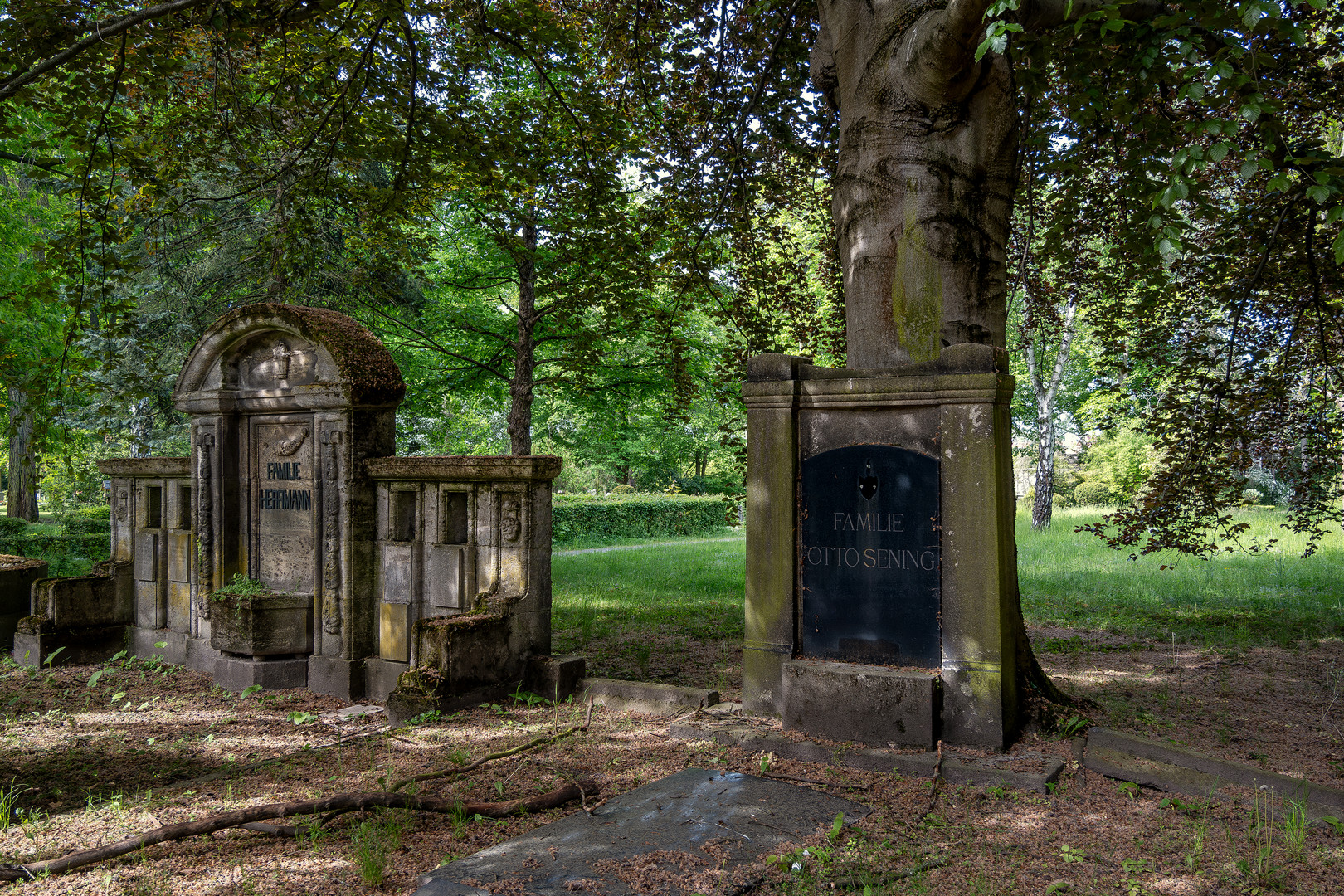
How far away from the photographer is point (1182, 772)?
416 centimetres

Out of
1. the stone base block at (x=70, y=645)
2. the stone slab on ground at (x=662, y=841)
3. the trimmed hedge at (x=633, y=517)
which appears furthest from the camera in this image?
the trimmed hedge at (x=633, y=517)

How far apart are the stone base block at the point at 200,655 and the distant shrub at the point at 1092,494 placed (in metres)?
34.6

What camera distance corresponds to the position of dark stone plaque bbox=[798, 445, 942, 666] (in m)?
4.82

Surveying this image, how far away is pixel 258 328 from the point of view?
744cm

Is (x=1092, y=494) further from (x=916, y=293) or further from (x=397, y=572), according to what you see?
(x=397, y=572)

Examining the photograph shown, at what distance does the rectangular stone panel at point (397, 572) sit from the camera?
6781mm

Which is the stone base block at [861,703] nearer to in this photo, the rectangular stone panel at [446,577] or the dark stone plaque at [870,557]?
the dark stone plaque at [870,557]

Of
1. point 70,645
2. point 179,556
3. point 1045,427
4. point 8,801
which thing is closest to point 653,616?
point 179,556

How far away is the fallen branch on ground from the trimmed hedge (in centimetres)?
1984

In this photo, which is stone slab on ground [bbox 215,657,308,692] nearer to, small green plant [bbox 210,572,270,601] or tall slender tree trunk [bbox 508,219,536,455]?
small green plant [bbox 210,572,270,601]

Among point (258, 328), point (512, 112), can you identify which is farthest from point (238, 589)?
point (512, 112)

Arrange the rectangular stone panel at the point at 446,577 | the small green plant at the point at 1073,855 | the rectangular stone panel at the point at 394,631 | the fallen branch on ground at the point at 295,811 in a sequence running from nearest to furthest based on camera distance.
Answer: the small green plant at the point at 1073,855, the fallen branch on ground at the point at 295,811, the rectangular stone panel at the point at 446,577, the rectangular stone panel at the point at 394,631

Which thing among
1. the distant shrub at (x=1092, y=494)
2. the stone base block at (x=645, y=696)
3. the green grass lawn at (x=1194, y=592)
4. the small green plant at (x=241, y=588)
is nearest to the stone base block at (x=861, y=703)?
the stone base block at (x=645, y=696)

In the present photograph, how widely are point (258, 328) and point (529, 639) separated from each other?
392cm
